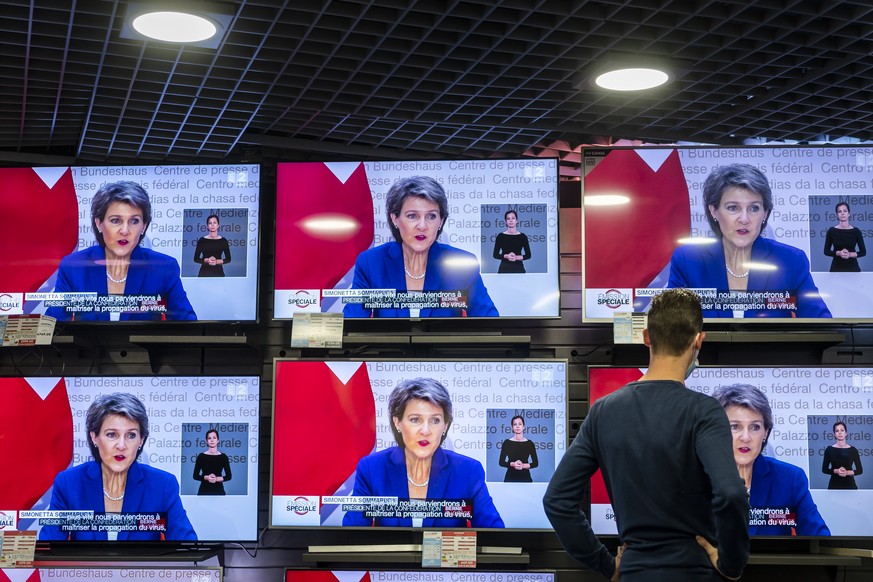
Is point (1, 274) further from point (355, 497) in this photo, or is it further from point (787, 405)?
point (787, 405)

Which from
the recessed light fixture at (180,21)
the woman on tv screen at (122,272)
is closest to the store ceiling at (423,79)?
the recessed light fixture at (180,21)

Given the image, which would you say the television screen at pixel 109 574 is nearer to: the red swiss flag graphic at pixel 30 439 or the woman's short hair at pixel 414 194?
the red swiss flag graphic at pixel 30 439

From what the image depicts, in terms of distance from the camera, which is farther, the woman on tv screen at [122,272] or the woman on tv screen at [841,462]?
the woman on tv screen at [122,272]

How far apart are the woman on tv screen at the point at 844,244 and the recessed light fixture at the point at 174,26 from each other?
8.62 ft

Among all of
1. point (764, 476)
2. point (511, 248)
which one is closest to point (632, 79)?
point (511, 248)

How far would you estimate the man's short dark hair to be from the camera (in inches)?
93.4

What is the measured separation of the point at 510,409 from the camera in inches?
153

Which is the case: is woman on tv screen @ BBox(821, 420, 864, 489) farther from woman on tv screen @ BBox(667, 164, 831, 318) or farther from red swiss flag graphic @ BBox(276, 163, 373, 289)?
red swiss flag graphic @ BBox(276, 163, 373, 289)

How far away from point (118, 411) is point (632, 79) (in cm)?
261

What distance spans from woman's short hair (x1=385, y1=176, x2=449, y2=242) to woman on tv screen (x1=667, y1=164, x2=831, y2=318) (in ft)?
3.31

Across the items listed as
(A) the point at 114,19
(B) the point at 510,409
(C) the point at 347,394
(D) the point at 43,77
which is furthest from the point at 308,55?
(B) the point at 510,409

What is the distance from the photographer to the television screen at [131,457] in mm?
3908

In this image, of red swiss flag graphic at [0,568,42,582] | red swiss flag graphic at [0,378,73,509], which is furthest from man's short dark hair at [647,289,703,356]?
red swiss flag graphic at [0,568,42,582]

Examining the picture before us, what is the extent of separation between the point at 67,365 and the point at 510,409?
2.07 meters
